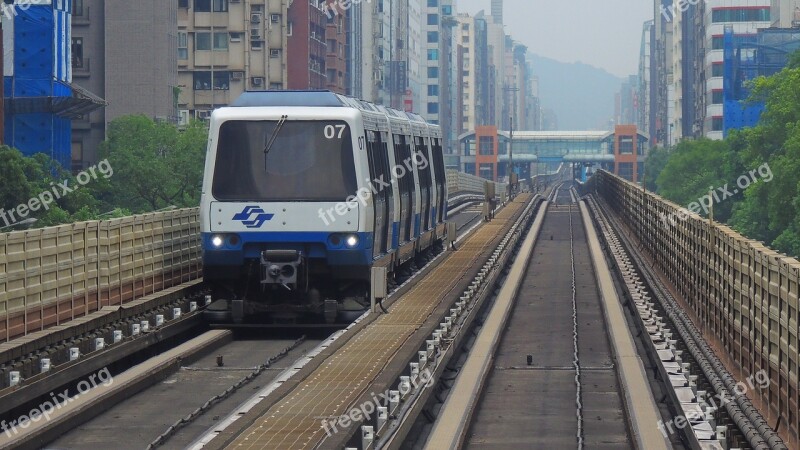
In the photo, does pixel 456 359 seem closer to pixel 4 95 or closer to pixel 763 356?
pixel 763 356

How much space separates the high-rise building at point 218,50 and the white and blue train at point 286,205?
87442 mm

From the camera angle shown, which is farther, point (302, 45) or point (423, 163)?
point (302, 45)

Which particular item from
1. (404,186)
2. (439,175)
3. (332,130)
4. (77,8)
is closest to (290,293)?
(332,130)

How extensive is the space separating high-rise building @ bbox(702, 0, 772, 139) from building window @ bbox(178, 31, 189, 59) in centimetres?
5012

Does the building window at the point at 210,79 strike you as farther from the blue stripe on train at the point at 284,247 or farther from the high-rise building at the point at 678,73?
the blue stripe on train at the point at 284,247

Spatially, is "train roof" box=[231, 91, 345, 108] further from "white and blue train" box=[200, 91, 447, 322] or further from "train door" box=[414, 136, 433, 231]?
"train door" box=[414, 136, 433, 231]

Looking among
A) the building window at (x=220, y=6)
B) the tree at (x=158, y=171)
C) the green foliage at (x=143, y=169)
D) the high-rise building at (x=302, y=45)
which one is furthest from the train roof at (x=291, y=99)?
the high-rise building at (x=302, y=45)

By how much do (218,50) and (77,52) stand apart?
21050 mm

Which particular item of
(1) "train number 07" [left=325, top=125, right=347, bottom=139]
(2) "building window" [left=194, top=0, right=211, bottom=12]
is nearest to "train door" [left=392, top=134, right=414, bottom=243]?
(1) "train number 07" [left=325, top=125, right=347, bottom=139]

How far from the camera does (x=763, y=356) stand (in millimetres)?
13320

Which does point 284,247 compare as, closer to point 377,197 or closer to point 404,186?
point 377,197

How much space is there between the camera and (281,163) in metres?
21.8

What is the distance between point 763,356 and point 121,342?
855 centimetres

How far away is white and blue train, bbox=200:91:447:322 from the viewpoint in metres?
21.6
